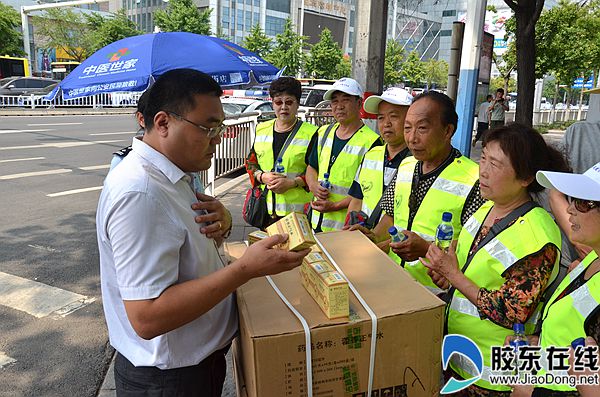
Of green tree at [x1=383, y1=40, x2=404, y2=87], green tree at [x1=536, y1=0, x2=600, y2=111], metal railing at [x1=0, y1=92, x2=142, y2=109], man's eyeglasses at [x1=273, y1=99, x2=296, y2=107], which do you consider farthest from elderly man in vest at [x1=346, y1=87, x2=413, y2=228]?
green tree at [x1=383, y1=40, x2=404, y2=87]

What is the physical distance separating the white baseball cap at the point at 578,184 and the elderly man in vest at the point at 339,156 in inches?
74.8

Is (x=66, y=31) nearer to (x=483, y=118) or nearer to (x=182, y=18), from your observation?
(x=182, y=18)

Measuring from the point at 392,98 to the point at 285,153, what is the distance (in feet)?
3.96

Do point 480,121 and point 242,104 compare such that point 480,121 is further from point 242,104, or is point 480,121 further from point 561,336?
point 561,336

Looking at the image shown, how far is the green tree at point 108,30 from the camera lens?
121ft

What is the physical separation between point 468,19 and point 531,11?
1676mm

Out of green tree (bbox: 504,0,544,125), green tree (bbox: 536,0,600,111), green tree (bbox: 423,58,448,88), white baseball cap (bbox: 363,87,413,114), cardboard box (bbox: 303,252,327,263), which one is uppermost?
green tree (bbox: 423,58,448,88)

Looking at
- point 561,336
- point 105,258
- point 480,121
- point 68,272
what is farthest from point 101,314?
point 480,121

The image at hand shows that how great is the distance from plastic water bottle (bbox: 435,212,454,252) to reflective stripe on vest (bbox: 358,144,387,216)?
0.76m

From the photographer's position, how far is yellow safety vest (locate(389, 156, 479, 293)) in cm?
229

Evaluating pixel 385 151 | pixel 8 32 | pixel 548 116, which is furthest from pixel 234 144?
A: pixel 8 32

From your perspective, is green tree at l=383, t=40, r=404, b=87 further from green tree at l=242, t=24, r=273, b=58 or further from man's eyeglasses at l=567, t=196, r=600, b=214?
man's eyeglasses at l=567, t=196, r=600, b=214

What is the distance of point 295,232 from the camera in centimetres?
157

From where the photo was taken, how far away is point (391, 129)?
305cm
